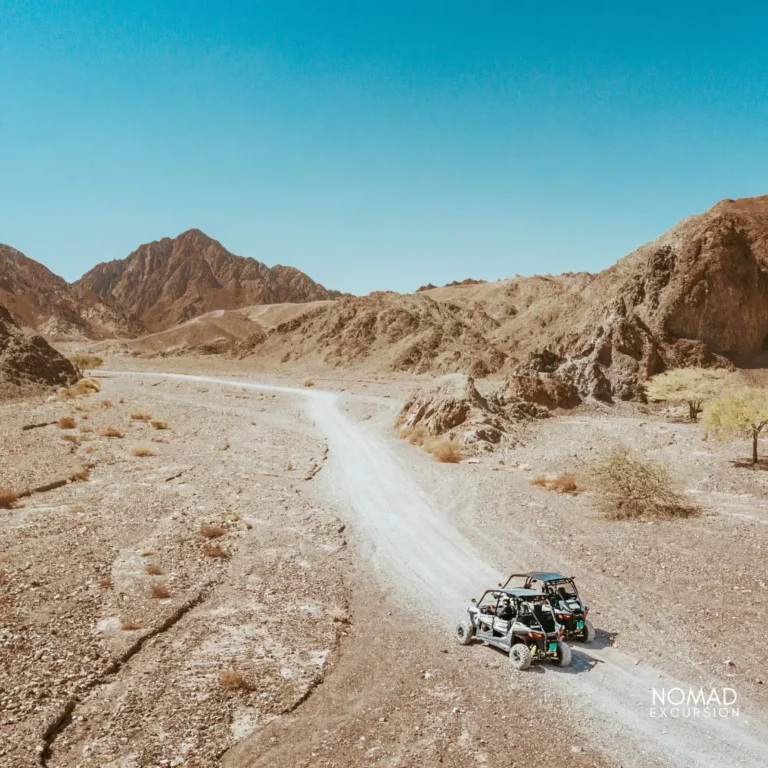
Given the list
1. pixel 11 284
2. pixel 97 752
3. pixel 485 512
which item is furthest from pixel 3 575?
pixel 11 284

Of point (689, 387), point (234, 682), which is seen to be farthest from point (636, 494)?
point (689, 387)

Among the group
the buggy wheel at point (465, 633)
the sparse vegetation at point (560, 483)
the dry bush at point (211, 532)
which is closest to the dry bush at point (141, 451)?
the dry bush at point (211, 532)

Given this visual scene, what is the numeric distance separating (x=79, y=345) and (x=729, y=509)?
134 meters

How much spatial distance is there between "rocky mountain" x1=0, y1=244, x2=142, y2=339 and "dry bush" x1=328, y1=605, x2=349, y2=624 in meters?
150

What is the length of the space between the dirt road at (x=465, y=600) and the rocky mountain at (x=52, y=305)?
142m

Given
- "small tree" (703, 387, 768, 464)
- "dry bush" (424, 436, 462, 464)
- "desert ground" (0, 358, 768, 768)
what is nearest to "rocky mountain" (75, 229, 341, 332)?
"dry bush" (424, 436, 462, 464)

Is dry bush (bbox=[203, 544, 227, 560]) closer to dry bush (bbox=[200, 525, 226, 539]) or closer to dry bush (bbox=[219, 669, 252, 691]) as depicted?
dry bush (bbox=[200, 525, 226, 539])

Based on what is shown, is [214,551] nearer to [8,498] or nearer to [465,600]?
[465,600]

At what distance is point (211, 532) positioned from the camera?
52.4 ft

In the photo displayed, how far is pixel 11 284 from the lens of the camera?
150125 mm

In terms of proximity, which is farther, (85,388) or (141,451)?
(85,388)

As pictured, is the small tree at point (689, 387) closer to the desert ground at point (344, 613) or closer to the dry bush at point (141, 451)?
the desert ground at point (344, 613)

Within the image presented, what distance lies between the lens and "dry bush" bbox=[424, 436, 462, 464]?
2678cm

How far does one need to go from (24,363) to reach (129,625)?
33118 mm
